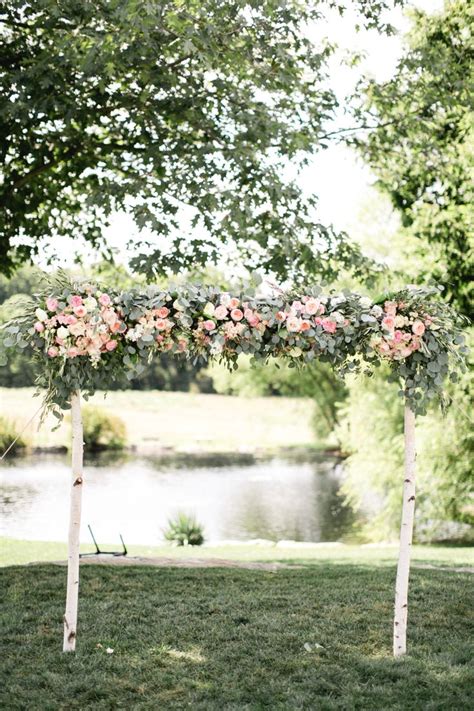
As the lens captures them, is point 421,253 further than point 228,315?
Yes

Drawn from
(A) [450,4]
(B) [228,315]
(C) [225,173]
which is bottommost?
(B) [228,315]

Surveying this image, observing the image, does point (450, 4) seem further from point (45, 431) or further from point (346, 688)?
point (45, 431)

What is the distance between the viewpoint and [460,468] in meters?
16.7

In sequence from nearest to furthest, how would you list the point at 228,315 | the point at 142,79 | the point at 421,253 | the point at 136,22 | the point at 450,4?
the point at 228,315, the point at 136,22, the point at 142,79, the point at 450,4, the point at 421,253

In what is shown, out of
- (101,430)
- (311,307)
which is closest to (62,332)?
(311,307)

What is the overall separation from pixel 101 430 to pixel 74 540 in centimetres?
3248

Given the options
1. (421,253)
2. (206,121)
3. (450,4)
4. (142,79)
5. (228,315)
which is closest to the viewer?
(228,315)

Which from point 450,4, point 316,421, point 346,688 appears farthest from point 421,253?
point 316,421

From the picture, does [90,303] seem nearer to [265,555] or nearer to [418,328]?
[418,328]

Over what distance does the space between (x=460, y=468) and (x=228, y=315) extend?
12.3 m

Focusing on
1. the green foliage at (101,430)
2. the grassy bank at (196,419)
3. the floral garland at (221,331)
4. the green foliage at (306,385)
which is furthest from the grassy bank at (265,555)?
the grassy bank at (196,419)

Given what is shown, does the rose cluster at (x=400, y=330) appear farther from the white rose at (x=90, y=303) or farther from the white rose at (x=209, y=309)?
the white rose at (x=90, y=303)

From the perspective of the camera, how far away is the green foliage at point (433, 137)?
10.5 metres

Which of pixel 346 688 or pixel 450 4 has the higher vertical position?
pixel 450 4
